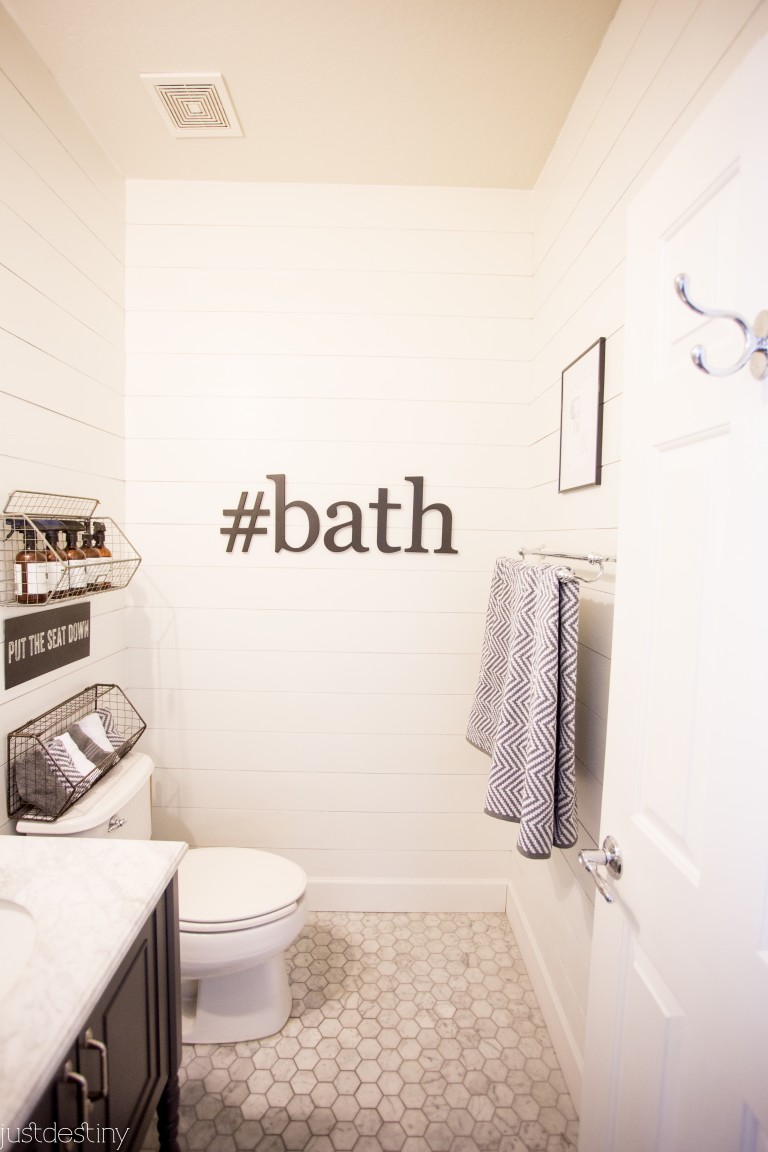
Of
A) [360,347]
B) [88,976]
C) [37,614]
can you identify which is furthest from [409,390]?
[88,976]

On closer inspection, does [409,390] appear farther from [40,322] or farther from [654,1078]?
[654,1078]

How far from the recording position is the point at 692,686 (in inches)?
29.5

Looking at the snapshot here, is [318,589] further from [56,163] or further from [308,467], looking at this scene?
[56,163]

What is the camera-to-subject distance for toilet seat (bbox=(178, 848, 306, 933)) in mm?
1486

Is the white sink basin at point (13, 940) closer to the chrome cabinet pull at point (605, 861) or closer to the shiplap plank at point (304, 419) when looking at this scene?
the chrome cabinet pull at point (605, 861)

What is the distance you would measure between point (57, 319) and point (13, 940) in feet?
5.05

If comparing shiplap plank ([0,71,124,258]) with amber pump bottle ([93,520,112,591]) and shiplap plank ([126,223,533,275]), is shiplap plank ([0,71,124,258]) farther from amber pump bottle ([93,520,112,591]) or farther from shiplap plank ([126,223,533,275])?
amber pump bottle ([93,520,112,591])

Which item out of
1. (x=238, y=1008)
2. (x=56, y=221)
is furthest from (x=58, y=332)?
(x=238, y=1008)

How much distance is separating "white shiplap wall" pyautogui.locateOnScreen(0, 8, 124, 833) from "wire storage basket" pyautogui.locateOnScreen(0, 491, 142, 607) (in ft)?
0.15

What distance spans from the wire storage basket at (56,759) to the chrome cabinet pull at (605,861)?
126 centimetres

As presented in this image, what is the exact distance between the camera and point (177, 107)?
161 cm

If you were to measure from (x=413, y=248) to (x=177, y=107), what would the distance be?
0.83 metres

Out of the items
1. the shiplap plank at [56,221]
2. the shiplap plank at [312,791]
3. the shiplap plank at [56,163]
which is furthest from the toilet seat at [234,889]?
the shiplap plank at [56,163]

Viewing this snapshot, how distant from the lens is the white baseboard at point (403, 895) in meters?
2.14
